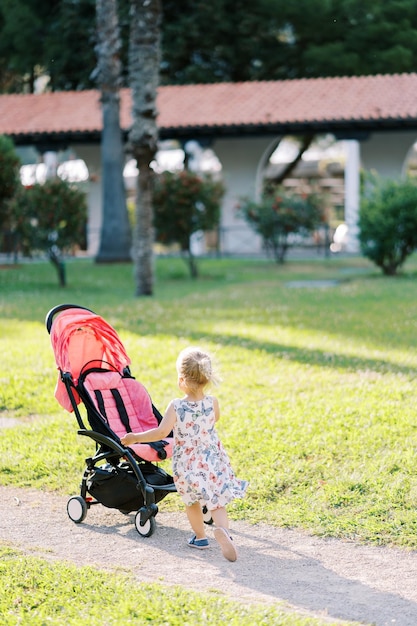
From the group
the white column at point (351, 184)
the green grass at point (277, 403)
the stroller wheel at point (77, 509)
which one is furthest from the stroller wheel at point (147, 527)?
the white column at point (351, 184)

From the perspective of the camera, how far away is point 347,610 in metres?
4.01

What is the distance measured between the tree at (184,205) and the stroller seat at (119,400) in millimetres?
13120

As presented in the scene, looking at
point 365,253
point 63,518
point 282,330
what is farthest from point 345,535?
point 365,253

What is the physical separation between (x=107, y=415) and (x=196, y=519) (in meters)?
0.92

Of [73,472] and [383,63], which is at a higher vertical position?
[383,63]

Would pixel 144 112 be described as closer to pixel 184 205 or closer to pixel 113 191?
pixel 184 205

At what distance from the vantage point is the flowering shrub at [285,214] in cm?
2133

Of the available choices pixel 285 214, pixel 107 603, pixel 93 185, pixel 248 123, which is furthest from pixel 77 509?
pixel 93 185

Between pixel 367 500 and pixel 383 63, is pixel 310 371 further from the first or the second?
pixel 383 63

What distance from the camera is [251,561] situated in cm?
465

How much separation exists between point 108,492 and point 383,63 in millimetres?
28841

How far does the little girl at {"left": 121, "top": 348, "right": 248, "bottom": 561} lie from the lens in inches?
187

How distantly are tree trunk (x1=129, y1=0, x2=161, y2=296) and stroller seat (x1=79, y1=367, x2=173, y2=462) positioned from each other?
994cm

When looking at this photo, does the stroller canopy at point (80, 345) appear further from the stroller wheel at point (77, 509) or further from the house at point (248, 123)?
the house at point (248, 123)
